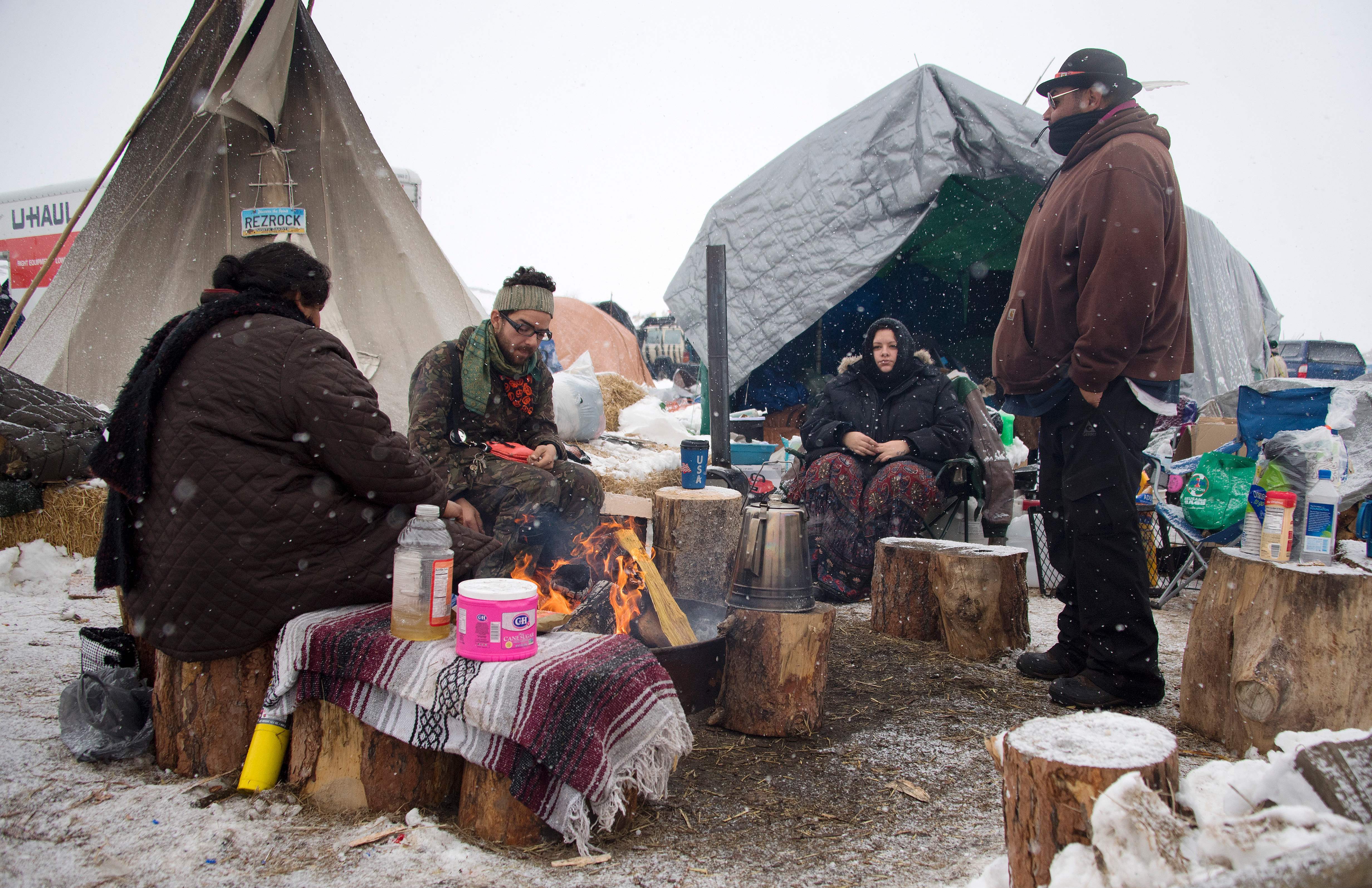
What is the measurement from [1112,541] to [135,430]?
10.3 ft

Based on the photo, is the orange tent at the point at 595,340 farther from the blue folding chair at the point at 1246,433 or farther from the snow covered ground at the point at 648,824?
the snow covered ground at the point at 648,824

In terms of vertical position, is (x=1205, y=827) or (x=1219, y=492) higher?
(x=1219, y=492)

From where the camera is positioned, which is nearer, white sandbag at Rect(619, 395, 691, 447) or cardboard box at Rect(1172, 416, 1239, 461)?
cardboard box at Rect(1172, 416, 1239, 461)

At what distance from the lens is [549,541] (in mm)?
3699

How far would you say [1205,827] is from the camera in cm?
118

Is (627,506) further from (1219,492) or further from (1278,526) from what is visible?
(1219,492)

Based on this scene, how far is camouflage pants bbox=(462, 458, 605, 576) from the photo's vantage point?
11.5 feet

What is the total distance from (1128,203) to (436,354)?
2839 mm

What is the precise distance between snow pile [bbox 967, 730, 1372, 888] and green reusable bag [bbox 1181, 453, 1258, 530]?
3.52 metres

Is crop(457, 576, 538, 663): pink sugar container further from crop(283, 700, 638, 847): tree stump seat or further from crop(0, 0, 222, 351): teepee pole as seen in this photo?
crop(0, 0, 222, 351): teepee pole

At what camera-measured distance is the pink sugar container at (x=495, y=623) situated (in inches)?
77.7

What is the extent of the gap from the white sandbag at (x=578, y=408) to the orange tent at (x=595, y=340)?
6.85 m

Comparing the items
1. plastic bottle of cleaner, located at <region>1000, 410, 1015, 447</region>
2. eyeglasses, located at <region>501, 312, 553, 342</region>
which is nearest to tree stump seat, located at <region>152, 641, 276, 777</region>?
eyeglasses, located at <region>501, 312, 553, 342</region>

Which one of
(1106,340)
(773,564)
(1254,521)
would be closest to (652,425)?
(773,564)
